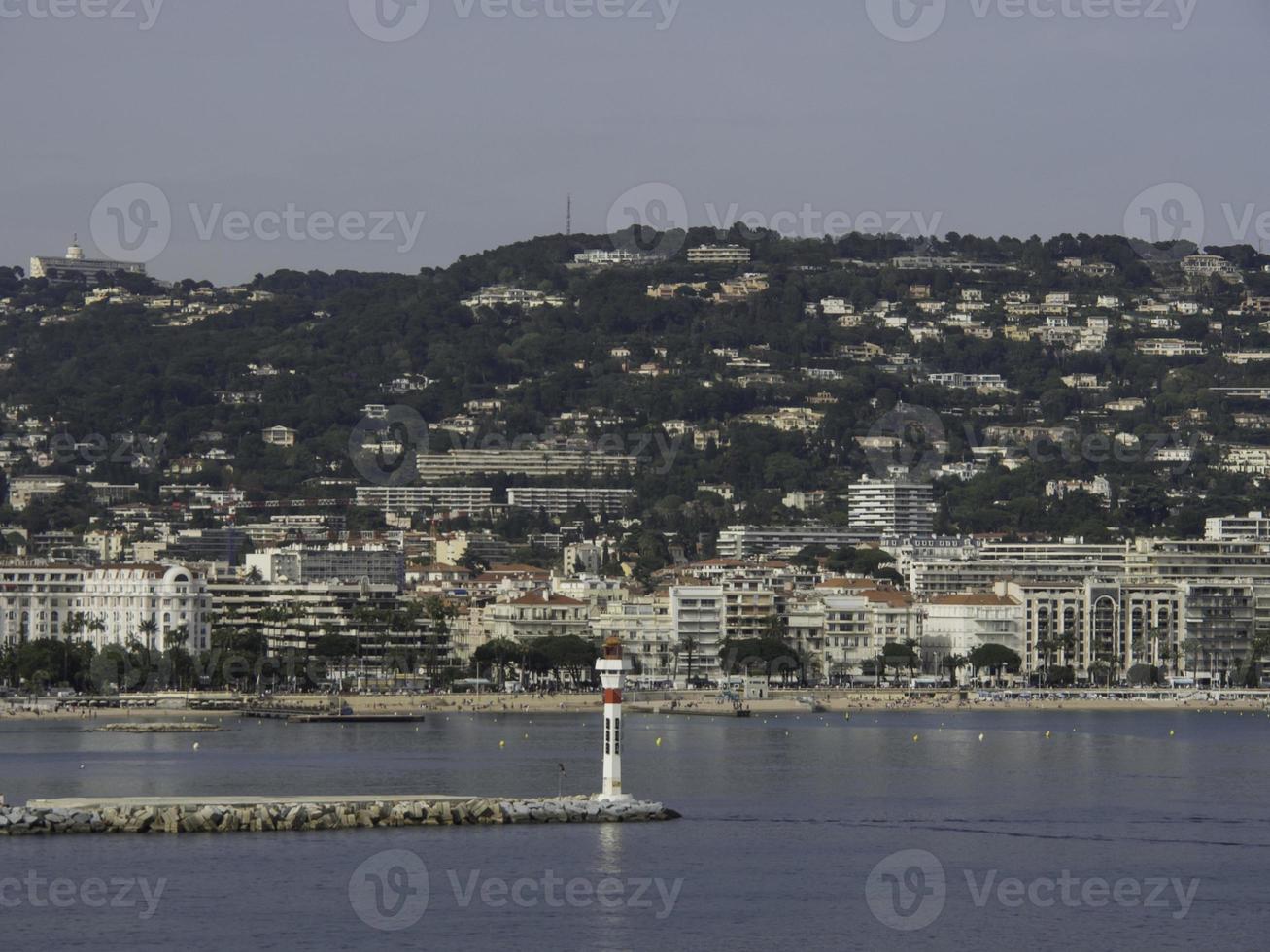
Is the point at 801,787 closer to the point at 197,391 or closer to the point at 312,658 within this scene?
the point at 312,658

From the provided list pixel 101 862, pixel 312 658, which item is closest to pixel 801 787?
pixel 101 862

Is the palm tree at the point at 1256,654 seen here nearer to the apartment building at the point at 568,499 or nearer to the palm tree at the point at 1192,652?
the palm tree at the point at 1192,652

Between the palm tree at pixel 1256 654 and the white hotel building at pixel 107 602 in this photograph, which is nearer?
the white hotel building at pixel 107 602

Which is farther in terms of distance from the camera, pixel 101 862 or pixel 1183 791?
pixel 1183 791
